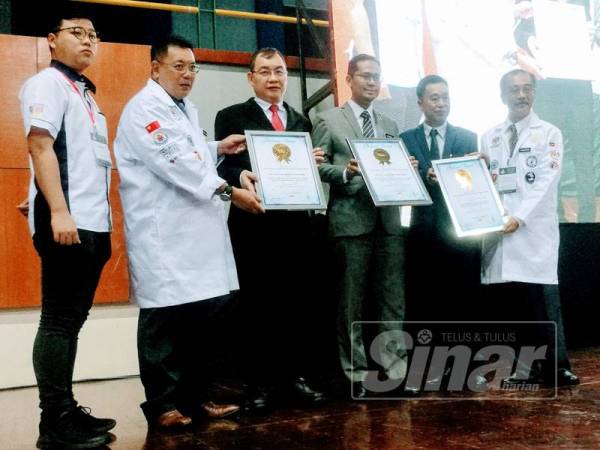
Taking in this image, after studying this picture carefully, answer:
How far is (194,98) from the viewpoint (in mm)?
3498

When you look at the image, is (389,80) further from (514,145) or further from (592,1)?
(592,1)

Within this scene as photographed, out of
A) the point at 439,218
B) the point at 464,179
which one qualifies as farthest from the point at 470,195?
the point at 439,218

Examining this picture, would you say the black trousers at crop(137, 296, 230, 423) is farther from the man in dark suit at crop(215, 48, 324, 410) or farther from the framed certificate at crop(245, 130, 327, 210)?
the framed certificate at crop(245, 130, 327, 210)

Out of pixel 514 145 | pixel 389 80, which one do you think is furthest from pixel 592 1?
pixel 514 145

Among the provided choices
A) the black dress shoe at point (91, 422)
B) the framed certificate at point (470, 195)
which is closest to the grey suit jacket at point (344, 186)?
the framed certificate at point (470, 195)

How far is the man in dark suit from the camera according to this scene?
211cm

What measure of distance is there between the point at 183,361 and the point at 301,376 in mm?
440

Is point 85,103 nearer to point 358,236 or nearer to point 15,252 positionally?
point 358,236

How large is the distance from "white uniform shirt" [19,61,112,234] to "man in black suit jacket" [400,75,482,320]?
1272mm

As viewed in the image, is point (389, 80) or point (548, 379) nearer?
point (548, 379)

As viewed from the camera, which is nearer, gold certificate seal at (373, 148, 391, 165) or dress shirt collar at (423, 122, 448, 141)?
gold certificate seal at (373, 148, 391, 165)

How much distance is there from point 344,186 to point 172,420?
3.31ft

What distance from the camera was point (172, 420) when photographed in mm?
1823

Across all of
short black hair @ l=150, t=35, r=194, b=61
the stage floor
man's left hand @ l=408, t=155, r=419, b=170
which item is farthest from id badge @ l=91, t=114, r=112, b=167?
man's left hand @ l=408, t=155, r=419, b=170
